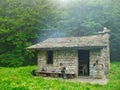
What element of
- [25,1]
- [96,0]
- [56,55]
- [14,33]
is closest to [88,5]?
[96,0]

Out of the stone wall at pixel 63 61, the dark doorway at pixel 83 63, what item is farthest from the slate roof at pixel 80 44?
the dark doorway at pixel 83 63

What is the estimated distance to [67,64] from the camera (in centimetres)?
2198

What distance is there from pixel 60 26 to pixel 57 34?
57.6 inches

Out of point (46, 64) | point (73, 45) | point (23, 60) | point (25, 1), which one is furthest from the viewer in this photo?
point (25, 1)

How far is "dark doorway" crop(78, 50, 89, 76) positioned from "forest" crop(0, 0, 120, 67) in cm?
1223

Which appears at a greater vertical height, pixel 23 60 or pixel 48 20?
pixel 48 20

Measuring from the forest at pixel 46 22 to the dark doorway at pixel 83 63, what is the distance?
12.2 meters

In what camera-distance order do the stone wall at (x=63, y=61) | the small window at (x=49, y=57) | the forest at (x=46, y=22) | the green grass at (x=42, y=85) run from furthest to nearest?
the forest at (x=46, y=22), the small window at (x=49, y=57), the stone wall at (x=63, y=61), the green grass at (x=42, y=85)

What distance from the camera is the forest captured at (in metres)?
35.3

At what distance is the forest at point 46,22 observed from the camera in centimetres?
3531

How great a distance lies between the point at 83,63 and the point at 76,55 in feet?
9.36

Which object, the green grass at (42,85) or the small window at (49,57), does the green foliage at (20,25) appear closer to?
the small window at (49,57)

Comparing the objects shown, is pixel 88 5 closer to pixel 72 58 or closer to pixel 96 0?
pixel 96 0

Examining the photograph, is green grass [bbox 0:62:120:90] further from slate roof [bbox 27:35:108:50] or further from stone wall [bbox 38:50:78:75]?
stone wall [bbox 38:50:78:75]
